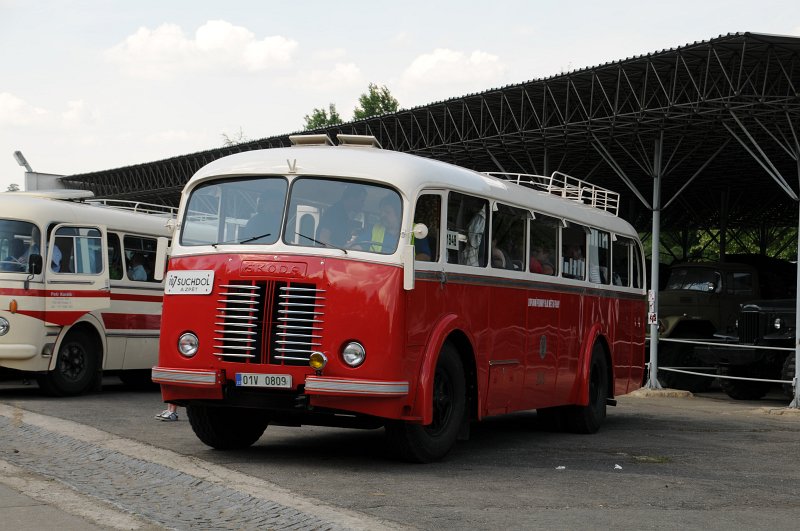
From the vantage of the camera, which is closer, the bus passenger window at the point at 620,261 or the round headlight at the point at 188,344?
the round headlight at the point at 188,344

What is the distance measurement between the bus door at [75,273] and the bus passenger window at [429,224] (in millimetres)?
7641

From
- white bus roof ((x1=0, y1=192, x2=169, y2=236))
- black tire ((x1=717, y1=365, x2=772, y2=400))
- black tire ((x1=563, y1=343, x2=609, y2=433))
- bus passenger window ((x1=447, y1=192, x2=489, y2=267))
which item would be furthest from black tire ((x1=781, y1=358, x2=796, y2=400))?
bus passenger window ((x1=447, y1=192, x2=489, y2=267))

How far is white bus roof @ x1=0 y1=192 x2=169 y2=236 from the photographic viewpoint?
53.3 ft

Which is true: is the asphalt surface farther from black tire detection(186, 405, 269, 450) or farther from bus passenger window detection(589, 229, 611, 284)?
bus passenger window detection(589, 229, 611, 284)

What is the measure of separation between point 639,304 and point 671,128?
6.57 m

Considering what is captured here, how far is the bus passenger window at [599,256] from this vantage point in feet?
48.5

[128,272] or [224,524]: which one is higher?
[128,272]

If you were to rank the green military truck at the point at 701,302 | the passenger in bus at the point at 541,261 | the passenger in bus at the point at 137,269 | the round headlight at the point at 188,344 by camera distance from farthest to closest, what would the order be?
the green military truck at the point at 701,302
the passenger in bus at the point at 137,269
the passenger in bus at the point at 541,261
the round headlight at the point at 188,344

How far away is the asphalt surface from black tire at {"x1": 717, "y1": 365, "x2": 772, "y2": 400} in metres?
7.64

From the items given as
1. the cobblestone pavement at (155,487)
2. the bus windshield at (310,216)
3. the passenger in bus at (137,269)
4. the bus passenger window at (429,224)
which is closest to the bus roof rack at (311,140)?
the bus windshield at (310,216)

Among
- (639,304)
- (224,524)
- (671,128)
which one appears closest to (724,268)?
(671,128)

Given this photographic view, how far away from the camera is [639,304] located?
16719mm

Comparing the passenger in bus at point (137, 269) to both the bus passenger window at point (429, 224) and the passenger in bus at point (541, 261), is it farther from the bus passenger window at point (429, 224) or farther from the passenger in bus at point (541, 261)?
the bus passenger window at point (429, 224)

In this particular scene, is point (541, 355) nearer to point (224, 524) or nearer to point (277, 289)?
point (277, 289)
